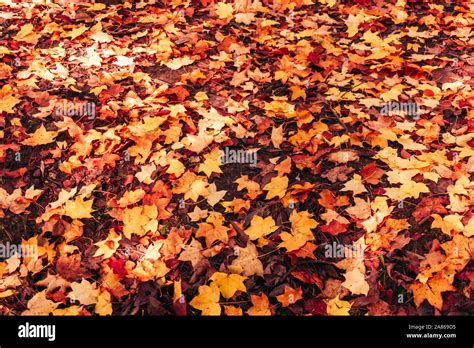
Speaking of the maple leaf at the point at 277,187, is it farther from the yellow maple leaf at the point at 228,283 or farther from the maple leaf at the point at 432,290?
the maple leaf at the point at 432,290

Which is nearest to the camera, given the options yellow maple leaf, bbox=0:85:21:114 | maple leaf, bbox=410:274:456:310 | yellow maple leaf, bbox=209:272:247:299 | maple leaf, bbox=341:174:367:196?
maple leaf, bbox=410:274:456:310

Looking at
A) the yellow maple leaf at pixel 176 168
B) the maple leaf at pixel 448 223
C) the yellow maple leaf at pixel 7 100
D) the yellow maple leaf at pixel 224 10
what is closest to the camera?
the maple leaf at pixel 448 223

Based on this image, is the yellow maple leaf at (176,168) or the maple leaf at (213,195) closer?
the maple leaf at (213,195)

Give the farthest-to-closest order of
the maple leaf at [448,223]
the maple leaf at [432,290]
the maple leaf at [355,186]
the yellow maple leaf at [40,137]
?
the yellow maple leaf at [40,137], the maple leaf at [355,186], the maple leaf at [448,223], the maple leaf at [432,290]

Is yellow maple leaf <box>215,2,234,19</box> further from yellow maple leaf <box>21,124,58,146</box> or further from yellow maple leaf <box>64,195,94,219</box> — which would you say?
yellow maple leaf <box>64,195,94,219</box>

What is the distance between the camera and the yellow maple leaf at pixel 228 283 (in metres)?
2.50

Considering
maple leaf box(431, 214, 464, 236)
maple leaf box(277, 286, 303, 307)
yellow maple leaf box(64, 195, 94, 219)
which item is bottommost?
maple leaf box(277, 286, 303, 307)

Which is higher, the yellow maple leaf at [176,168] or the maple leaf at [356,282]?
the yellow maple leaf at [176,168]

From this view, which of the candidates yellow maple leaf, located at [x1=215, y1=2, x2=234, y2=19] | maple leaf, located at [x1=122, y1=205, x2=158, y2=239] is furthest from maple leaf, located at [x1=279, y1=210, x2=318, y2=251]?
yellow maple leaf, located at [x1=215, y1=2, x2=234, y2=19]

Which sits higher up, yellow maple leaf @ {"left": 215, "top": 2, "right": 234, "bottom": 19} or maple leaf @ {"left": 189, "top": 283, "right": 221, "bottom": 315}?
yellow maple leaf @ {"left": 215, "top": 2, "right": 234, "bottom": 19}

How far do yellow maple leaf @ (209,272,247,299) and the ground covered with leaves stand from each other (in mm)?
14

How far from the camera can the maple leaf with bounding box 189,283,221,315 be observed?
2.43 metres

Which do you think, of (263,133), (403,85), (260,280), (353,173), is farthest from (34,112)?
(403,85)

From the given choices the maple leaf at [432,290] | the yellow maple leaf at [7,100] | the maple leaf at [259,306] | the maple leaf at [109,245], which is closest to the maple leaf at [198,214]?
the maple leaf at [109,245]
